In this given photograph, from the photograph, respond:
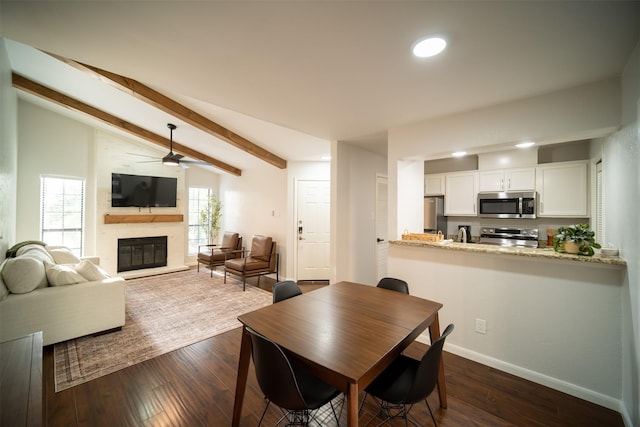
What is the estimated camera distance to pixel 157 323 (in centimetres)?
322

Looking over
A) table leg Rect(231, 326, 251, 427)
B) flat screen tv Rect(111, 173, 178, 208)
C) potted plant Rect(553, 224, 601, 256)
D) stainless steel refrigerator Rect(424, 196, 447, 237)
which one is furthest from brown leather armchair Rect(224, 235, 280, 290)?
potted plant Rect(553, 224, 601, 256)

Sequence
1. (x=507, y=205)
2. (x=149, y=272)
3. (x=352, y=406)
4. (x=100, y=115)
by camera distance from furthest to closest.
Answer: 1. (x=149, y=272)
2. (x=100, y=115)
3. (x=507, y=205)
4. (x=352, y=406)

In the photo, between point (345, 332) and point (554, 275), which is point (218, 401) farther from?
point (554, 275)

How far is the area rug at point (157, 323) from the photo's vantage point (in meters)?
2.37

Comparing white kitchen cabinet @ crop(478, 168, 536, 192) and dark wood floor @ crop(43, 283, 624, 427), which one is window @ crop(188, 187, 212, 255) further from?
white kitchen cabinet @ crop(478, 168, 536, 192)

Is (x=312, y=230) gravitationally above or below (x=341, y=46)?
below

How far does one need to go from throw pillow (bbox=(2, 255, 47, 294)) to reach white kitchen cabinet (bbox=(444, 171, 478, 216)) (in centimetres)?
577

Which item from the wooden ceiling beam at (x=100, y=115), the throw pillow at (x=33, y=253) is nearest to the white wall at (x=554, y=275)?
the throw pillow at (x=33, y=253)

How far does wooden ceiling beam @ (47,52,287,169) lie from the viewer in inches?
111

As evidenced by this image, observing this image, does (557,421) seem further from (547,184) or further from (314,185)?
(314,185)

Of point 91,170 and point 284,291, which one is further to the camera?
point 91,170

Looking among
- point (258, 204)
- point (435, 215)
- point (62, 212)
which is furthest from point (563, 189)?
point (62, 212)

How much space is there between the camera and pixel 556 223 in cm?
387

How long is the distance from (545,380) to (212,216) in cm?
705
